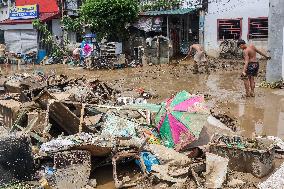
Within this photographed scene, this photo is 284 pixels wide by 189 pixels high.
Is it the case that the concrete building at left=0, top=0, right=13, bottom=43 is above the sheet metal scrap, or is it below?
above

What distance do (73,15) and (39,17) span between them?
219cm

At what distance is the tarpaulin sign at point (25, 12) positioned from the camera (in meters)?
26.7

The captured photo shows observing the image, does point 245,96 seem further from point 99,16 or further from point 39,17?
point 39,17

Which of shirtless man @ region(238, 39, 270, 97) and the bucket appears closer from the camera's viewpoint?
shirtless man @ region(238, 39, 270, 97)

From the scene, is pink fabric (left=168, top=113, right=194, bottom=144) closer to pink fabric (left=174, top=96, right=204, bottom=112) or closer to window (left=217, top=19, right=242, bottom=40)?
pink fabric (left=174, top=96, right=204, bottom=112)

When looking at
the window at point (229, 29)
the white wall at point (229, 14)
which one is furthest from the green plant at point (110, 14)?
the window at point (229, 29)

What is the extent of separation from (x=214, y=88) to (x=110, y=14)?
924 centimetres

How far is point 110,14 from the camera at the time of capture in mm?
21688

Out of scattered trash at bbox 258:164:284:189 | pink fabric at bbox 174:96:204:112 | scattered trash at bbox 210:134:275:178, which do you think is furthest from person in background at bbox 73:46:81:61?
scattered trash at bbox 258:164:284:189

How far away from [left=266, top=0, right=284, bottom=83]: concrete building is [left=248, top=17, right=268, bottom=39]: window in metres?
7.84

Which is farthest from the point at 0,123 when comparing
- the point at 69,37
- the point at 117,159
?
the point at 69,37

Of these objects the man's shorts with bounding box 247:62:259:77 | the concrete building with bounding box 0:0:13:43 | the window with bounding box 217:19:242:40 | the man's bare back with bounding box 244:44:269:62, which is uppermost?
the concrete building with bounding box 0:0:13:43

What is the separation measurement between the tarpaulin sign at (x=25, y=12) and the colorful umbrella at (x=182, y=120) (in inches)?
824

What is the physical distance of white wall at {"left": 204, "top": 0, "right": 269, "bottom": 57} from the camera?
70.1ft
